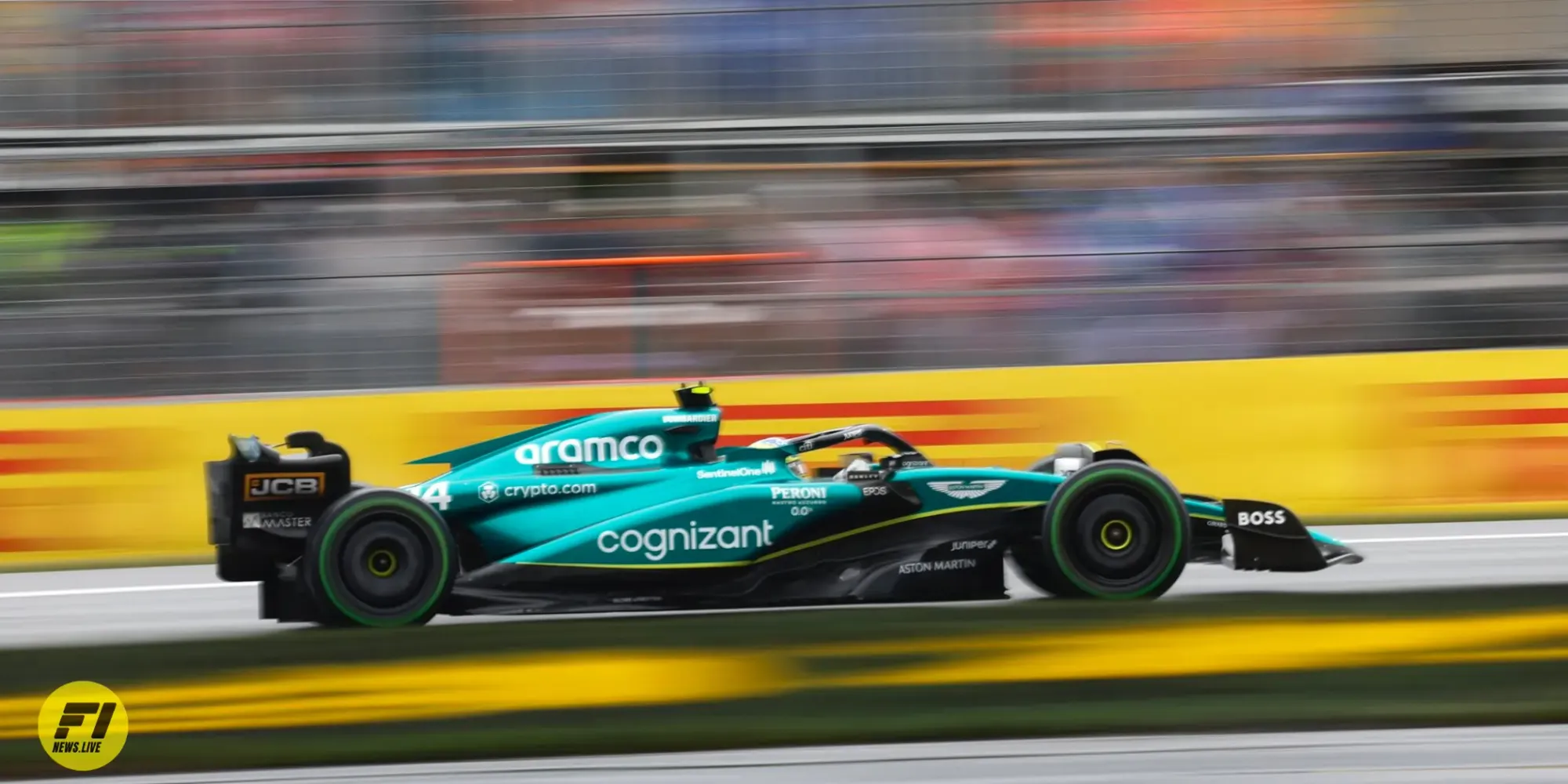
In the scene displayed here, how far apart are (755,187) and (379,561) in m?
4.75

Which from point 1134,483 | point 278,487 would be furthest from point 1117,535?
point 278,487

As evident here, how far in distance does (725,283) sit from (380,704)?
5.14 meters

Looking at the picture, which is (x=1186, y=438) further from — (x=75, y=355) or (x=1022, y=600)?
(x=75, y=355)

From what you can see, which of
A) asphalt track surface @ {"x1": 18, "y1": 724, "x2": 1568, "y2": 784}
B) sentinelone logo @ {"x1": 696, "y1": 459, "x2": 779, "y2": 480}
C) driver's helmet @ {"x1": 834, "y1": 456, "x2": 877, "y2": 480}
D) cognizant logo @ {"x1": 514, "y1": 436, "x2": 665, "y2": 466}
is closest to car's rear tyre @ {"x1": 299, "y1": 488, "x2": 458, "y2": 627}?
cognizant logo @ {"x1": 514, "y1": 436, "x2": 665, "y2": 466}

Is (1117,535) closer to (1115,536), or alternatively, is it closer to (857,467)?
(1115,536)

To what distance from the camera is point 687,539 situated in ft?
19.4

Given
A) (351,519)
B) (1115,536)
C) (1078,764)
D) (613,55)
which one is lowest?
(1078,764)

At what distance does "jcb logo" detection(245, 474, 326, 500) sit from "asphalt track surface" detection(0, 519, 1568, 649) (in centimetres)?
47

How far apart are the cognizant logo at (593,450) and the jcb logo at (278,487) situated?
702 millimetres

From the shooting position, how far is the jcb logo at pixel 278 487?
5887 millimetres

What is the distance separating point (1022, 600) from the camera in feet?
20.4

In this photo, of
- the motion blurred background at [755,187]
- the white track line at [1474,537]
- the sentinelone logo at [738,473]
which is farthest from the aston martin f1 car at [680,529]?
the motion blurred background at [755,187]

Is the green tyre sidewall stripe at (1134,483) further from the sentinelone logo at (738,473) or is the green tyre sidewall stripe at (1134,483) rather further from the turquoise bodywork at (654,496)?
the sentinelone logo at (738,473)

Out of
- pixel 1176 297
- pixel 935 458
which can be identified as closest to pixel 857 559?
pixel 935 458
